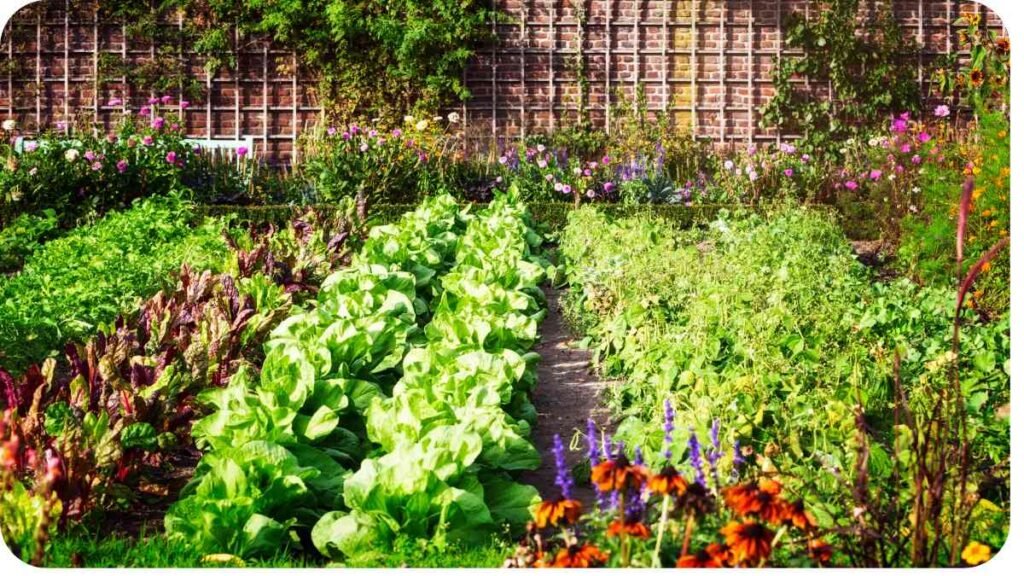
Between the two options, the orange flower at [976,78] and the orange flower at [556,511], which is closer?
the orange flower at [556,511]

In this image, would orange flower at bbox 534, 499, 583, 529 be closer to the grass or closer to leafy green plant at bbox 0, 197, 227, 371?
the grass

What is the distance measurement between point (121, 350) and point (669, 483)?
8.08 feet

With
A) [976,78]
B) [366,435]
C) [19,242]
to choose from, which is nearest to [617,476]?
[366,435]

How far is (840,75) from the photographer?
42.5 feet

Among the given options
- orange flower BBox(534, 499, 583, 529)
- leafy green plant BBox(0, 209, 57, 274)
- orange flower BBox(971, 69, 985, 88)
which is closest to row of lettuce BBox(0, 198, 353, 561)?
leafy green plant BBox(0, 209, 57, 274)

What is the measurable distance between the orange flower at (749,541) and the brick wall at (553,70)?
35.2 feet

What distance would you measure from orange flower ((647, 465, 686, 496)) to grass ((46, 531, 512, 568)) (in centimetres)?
74

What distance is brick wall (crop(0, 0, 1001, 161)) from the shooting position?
12.8 metres

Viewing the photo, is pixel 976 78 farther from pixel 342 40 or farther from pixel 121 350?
pixel 342 40

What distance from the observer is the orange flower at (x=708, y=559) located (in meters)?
2.17

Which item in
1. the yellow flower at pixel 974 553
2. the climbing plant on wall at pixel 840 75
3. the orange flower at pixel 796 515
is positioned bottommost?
the yellow flower at pixel 974 553

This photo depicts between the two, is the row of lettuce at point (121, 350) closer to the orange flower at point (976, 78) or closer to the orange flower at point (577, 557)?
the orange flower at point (577, 557)

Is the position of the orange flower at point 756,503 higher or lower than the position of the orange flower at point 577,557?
higher

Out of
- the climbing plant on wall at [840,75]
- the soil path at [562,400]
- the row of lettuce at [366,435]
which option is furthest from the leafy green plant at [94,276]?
the climbing plant on wall at [840,75]
